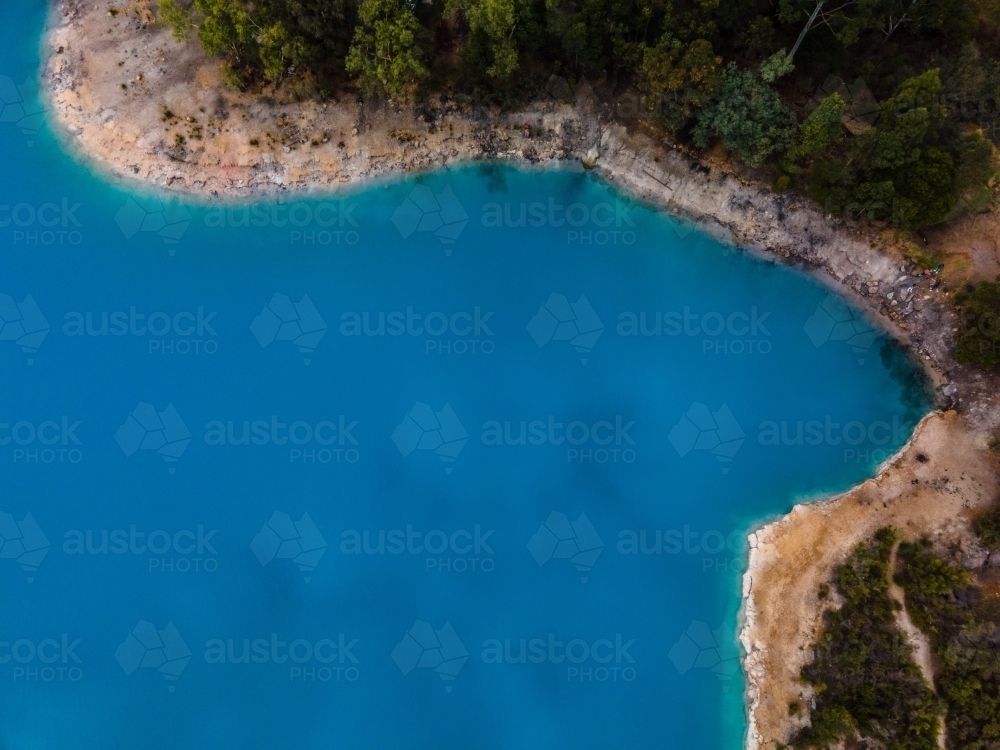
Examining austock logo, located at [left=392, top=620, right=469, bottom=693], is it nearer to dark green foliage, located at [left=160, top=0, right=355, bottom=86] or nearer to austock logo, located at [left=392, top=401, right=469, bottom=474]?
austock logo, located at [left=392, top=401, right=469, bottom=474]

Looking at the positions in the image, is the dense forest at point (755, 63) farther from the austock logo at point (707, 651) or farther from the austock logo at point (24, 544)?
the austock logo at point (24, 544)

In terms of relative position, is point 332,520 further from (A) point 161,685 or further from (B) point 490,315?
(B) point 490,315

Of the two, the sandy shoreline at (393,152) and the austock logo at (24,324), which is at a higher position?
the sandy shoreline at (393,152)

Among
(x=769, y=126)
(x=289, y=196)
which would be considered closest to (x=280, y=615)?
(x=289, y=196)

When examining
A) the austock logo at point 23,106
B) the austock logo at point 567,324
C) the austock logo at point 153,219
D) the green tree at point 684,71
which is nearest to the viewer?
the green tree at point 684,71

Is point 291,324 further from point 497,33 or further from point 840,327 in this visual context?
point 840,327

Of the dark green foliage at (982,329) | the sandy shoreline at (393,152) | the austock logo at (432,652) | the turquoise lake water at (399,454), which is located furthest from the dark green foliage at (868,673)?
the austock logo at (432,652)
